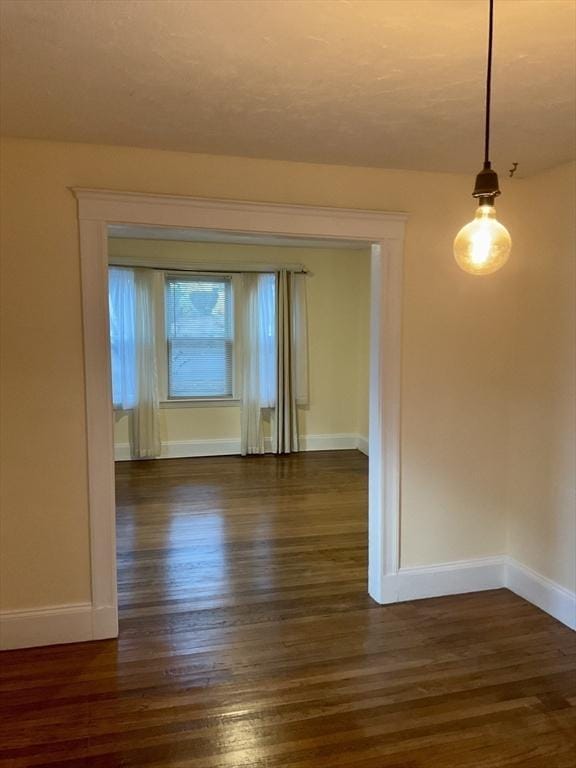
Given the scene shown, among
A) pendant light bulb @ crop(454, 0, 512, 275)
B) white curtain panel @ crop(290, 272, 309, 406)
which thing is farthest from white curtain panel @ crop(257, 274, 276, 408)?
pendant light bulb @ crop(454, 0, 512, 275)

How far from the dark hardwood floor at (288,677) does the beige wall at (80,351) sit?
1.36 feet

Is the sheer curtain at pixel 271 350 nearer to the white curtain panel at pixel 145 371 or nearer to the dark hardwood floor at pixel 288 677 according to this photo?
the white curtain panel at pixel 145 371

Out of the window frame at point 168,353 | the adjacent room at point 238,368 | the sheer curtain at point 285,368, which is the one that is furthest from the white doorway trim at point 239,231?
the window frame at point 168,353

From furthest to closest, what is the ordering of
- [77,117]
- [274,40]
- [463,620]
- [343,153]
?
[463,620], [343,153], [77,117], [274,40]

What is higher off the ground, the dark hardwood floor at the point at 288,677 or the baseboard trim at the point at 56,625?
the baseboard trim at the point at 56,625

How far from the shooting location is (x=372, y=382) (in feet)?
10.8

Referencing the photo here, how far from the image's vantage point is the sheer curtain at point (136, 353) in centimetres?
649

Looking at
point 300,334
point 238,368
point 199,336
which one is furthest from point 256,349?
point 199,336

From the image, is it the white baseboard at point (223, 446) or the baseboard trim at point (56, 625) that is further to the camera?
the white baseboard at point (223, 446)

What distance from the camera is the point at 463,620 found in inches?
122

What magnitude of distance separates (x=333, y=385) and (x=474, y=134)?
5.01 metres

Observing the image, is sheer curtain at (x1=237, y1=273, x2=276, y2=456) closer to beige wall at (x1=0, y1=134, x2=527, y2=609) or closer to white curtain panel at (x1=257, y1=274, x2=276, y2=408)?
white curtain panel at (x1=257, y1=274, x2=276, y2=408)

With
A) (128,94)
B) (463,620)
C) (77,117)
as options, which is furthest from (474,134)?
(463,620)

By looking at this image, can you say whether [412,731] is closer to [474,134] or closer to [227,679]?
[227,679]
